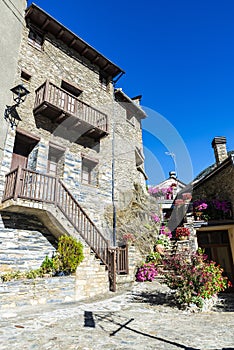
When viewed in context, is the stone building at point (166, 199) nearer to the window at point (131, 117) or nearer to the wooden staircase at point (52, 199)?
the window at point (131, 117)

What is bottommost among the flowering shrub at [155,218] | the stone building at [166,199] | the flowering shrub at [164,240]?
the flowering shrub at [164,240]

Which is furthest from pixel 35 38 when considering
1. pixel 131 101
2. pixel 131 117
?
pixel 131 117

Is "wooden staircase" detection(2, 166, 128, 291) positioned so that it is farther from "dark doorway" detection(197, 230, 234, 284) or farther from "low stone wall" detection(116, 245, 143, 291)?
"dark doorway" detection(197, 230, 234, 284)

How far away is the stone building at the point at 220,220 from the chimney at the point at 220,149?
1202 mm

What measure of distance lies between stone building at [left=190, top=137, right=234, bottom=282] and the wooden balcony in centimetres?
631

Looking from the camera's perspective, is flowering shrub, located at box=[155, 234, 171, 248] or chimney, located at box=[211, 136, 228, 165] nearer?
flowering shrub, located at box=[155, 234, 171, 248]

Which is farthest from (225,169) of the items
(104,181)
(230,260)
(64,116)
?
(64,116)

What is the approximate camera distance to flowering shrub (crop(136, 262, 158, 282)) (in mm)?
8961

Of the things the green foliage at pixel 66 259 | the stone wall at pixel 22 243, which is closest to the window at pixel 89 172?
the stone wall at pixel 22 243

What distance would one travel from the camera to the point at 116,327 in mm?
4078

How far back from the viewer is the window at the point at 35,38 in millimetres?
10392

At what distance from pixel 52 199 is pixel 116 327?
447 cm

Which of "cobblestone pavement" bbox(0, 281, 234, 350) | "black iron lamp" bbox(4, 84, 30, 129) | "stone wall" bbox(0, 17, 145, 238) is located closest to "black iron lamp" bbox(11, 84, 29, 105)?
"black iron lamp" bbox(4, 84, 30, 129)

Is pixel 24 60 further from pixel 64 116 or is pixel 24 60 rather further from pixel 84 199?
pixel 84 199
